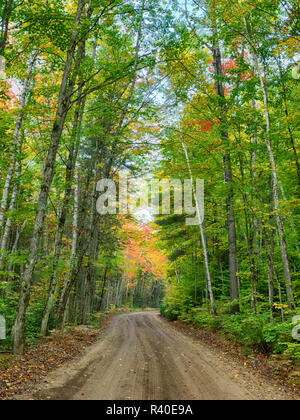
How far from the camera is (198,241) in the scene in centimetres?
1664

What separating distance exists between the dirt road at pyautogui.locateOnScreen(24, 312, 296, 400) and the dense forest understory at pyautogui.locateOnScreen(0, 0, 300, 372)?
1.56 meters

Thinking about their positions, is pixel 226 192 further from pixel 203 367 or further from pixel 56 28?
pixel 56 28

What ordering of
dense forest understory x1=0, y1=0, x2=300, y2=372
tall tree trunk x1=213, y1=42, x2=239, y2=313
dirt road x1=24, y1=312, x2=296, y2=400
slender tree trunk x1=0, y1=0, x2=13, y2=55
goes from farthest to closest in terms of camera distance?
tall tree trunk x1=213, y1=42, x2=239, y2=313 < dense forest understory x1=0, y1=0, x2=300, y2=372 < slender tree trunk x1=0, y1=0, x2=13, y2=55 < dirt road x1=24, y1=312, x2=296, y2=400

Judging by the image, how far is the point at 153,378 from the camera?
555cm

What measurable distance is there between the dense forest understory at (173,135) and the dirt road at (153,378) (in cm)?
156

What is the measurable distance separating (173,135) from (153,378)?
10713 mm

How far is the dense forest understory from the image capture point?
7.70m

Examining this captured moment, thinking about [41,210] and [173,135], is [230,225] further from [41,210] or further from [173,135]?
[41,210]

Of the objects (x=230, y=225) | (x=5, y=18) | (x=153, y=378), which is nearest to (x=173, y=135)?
(x=230, y=225)

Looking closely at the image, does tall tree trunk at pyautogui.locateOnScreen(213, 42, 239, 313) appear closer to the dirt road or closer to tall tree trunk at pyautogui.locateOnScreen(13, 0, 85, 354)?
the dirt road

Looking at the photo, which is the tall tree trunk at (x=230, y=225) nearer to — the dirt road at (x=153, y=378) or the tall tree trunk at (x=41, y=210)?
the dirt road at (x=153, y=378)

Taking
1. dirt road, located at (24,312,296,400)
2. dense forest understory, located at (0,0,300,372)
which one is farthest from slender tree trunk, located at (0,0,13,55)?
dirt road, located at (24,312,296,400)

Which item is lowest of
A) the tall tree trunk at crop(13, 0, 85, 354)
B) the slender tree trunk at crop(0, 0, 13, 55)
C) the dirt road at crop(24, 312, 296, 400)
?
the dirt road at crop(24, 312, 296, 400)

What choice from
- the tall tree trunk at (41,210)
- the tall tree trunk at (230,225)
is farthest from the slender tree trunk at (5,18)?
the tall tree trunk at (230,225)
